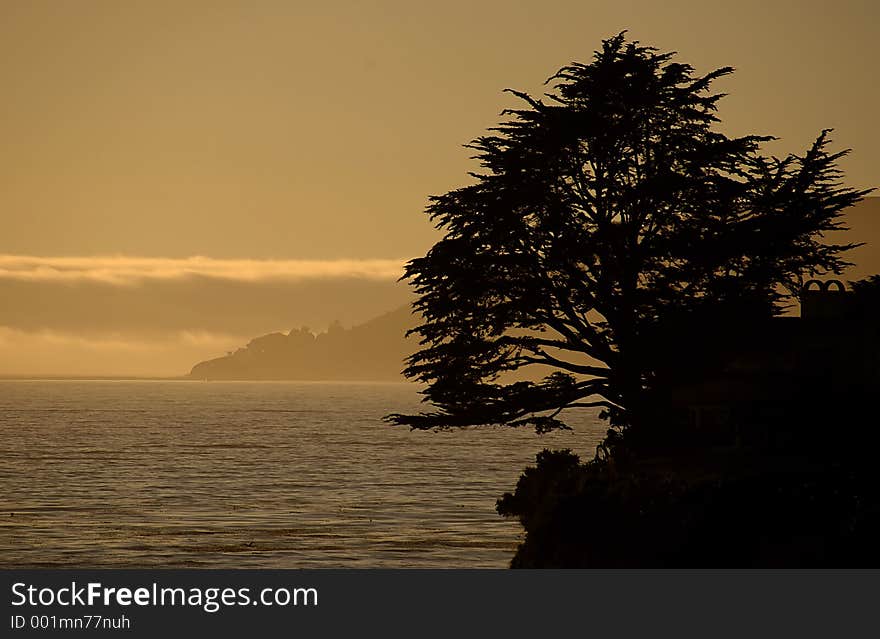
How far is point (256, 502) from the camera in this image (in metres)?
87.1

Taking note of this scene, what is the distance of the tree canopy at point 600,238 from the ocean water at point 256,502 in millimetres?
13153

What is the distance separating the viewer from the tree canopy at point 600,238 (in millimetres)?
44188

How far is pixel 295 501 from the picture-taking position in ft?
292

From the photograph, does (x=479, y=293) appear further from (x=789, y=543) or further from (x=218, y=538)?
(x=218, y=538)

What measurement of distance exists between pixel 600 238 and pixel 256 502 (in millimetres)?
48317

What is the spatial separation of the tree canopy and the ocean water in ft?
43.2

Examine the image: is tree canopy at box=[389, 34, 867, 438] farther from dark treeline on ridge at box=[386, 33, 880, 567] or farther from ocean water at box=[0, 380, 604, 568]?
ocean water at box=[0, 380, 604, 568]

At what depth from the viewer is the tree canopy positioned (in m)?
44.2

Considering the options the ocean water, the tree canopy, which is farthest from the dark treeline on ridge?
the ocean water

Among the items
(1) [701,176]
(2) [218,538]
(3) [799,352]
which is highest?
(1) [701,176]

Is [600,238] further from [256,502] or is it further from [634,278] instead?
[256,502]

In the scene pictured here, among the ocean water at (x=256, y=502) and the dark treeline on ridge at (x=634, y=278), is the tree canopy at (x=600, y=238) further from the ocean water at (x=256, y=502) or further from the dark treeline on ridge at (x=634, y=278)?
the ocean water at (x=256, y=502)
